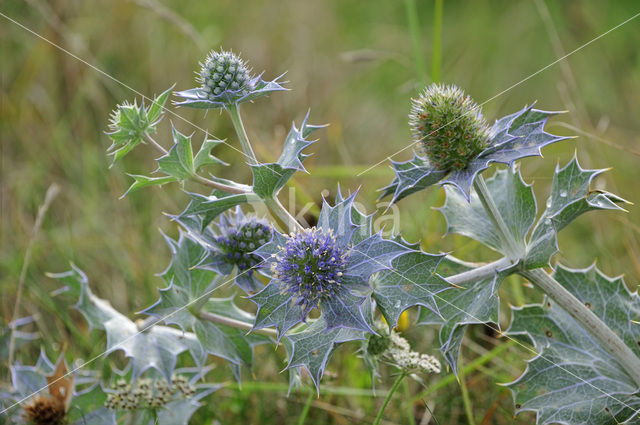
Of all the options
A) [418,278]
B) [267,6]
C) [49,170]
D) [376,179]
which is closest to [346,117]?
[376,179]

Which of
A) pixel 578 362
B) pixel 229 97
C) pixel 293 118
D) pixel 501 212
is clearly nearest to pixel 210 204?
pixel 229 97

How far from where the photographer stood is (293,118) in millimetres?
4004

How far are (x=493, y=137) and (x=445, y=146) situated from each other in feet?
0.48

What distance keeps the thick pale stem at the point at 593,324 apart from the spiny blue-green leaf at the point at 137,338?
1.06 m

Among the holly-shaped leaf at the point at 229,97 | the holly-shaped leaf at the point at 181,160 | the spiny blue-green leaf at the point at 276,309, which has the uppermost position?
the holly-shaped leaf at the point at 229,97

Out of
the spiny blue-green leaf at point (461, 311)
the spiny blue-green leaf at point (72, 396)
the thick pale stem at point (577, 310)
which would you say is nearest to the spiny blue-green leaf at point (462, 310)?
the spiny blue-green leaf at point (461, 311)

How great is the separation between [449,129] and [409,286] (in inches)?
17.2

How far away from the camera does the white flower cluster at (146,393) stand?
178cm

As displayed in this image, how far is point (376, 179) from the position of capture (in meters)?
3.73

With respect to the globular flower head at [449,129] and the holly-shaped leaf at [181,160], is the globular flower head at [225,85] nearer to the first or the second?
the holly-shaped leaf at [181,160]

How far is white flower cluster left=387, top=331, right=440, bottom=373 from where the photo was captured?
1.57 meters

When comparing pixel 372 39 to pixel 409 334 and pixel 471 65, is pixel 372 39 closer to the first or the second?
pixel 471 65

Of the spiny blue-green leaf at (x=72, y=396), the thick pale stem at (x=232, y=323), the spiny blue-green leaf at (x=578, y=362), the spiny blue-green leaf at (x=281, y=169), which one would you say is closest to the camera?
the spiny blue-green leaf at (x=281, y=169)

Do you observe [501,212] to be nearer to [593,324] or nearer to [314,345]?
[593,324]
